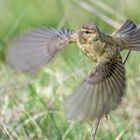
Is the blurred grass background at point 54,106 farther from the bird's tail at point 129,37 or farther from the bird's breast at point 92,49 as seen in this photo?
the bird's breast at point 92,49

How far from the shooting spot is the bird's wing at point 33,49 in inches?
141

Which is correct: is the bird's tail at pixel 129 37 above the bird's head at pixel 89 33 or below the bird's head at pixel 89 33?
below

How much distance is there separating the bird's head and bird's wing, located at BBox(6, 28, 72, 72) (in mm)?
265

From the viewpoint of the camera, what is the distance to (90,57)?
134 inches

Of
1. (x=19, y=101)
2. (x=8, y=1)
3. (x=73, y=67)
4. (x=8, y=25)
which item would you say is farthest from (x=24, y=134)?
(x=8, y=1)

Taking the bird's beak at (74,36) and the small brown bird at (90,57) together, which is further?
the bird's beak at (74,36)

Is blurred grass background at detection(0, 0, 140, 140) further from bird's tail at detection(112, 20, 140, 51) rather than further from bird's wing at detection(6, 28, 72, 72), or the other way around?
bird's tail at detection(112, 20, 140, 51)

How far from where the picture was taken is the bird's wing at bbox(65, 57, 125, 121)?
10.7 ft

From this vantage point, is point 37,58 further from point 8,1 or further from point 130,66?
point 8,1

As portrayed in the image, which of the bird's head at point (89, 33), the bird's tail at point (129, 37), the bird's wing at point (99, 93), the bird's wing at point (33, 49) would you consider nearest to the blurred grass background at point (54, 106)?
the bird's wing at point (33, 49)

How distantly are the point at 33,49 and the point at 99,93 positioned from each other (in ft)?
1.41

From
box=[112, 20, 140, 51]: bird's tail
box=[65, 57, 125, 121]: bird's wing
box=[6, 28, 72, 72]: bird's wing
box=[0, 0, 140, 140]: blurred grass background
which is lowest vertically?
box=[0, 0, 140, 140]: blurred grass background

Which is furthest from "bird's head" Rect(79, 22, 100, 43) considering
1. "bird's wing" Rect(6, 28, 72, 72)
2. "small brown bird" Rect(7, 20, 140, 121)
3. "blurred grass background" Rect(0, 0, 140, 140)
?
"blurred grass background" Rect(0, 0, 140, 140)

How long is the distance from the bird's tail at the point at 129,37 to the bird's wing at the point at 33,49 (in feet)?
0.72
